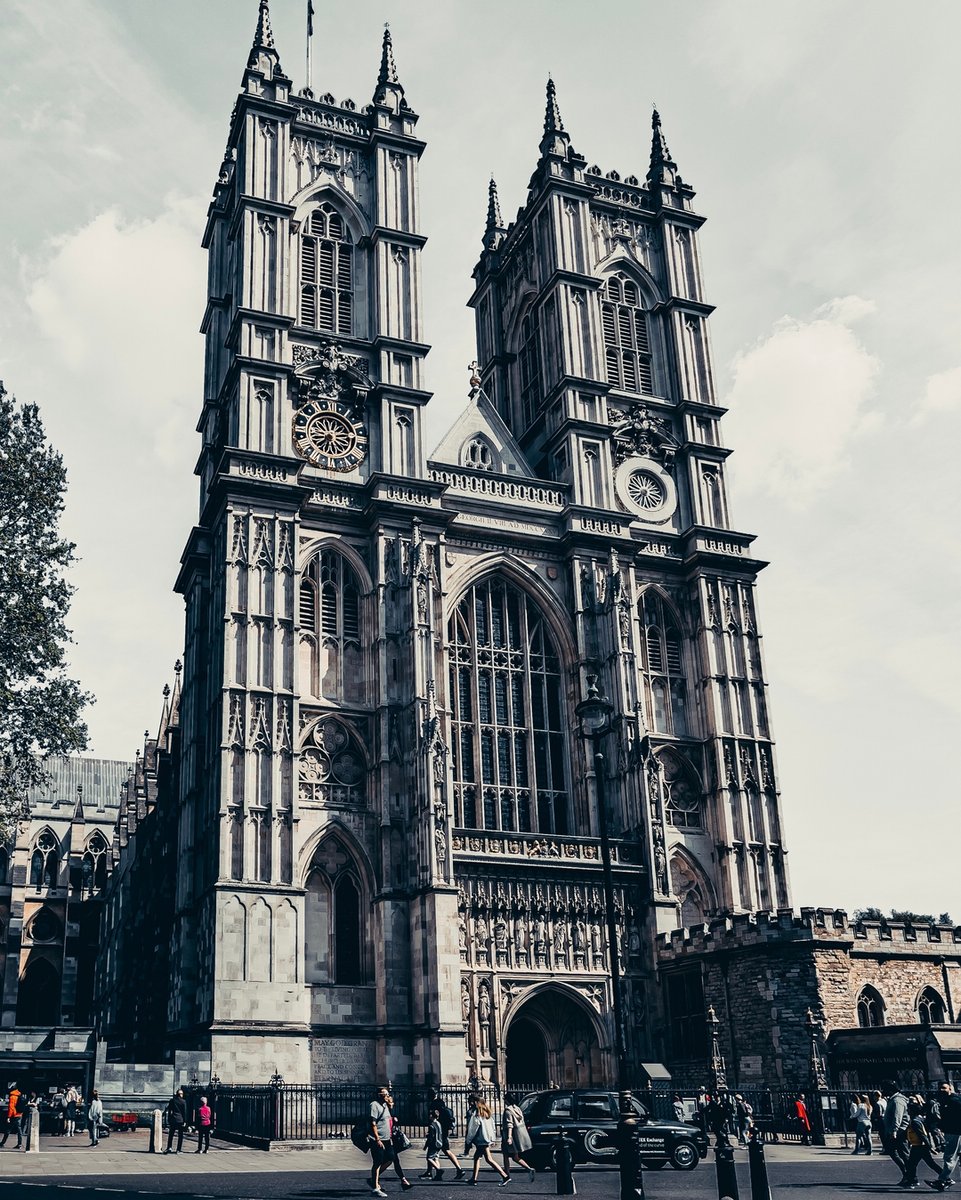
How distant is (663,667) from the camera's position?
47.2m

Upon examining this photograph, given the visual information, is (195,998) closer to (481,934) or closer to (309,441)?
(481,934)

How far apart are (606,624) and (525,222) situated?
20476mm

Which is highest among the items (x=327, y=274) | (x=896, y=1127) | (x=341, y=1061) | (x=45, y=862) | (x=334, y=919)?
(x=327, y=274)

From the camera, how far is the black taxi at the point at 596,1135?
24.4 m

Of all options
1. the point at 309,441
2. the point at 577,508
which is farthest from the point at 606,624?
the point at 309,441

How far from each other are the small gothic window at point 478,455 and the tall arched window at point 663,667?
783 centimetres

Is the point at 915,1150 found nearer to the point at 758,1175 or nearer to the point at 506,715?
the point at 758,1175

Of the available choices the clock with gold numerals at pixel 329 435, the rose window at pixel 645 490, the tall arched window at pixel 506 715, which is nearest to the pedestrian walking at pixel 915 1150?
the tall arched window at pixel 506 715

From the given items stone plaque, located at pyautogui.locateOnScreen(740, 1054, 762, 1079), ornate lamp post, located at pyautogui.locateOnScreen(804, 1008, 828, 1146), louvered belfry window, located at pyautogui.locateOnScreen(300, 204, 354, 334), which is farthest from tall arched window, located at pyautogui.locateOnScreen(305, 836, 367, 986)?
louvered belfry window, located at pyautogui.locateOnScreen(300, 204, 354, 334)

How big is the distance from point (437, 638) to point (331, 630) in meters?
3.56

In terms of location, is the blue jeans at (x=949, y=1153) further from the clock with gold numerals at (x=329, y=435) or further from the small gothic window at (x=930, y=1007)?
the clock with gold numerals at (x=329, y=435)

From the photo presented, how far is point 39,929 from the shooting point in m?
72.2

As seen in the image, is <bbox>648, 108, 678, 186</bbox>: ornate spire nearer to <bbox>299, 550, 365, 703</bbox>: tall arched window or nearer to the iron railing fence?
<bbox>299, 550, 365, 703</bbox>: tall arched window

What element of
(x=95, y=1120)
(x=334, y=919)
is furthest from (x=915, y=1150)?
(x=334, y=919)
